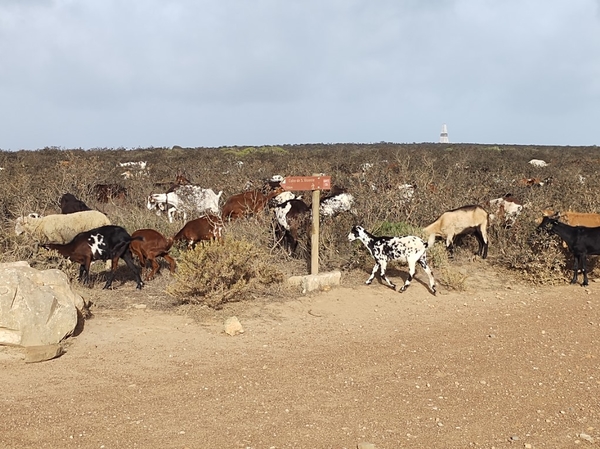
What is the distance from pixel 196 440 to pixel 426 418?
6.36 feet

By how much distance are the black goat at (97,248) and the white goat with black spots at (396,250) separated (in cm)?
360

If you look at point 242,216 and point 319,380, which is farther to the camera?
point 242,216

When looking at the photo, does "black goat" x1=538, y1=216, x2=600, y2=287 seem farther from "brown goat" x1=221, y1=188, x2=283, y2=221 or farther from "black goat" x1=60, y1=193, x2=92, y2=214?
"black goat" x1=60, y1=193, x2=92, y2=214

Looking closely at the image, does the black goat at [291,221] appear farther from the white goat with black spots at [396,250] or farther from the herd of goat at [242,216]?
the white goat with black spots at [396,250]

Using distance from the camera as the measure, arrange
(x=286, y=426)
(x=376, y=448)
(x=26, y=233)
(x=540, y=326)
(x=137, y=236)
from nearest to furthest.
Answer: (x=376, y=448) → (x=286, y=426) → (x=540, y=326) → (x=137, y=236) → (x=26, y=233)

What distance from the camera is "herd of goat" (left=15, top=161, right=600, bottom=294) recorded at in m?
8.90

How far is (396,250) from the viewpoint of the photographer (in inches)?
360

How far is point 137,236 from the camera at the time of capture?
9188 mm

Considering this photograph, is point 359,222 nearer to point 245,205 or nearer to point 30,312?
point 245,205

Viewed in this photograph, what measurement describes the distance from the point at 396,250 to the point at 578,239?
A: 3137 mm

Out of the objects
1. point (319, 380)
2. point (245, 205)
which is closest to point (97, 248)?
point (245, 205)

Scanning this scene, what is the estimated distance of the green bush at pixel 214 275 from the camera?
7.92 meters

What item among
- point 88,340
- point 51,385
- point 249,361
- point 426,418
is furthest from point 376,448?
point 88,340

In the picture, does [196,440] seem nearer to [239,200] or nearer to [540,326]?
[540,326]
